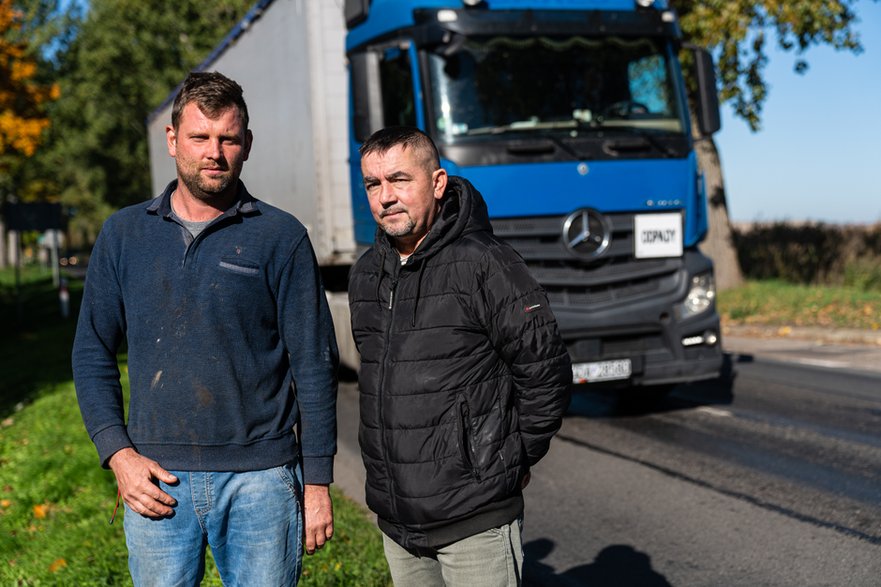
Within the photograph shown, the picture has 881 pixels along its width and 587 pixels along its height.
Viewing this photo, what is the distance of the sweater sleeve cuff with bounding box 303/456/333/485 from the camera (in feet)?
9.25

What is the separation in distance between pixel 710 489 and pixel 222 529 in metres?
4.41

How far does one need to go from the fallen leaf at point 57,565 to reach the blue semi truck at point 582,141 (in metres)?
3.82

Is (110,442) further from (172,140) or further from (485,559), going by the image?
(485,559)

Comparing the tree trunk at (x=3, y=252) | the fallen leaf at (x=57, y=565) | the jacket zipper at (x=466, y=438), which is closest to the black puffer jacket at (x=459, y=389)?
the jacket zipper at (x=466, y=438)

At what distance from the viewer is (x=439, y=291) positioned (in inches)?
115

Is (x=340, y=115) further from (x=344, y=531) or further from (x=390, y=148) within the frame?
(x=390, y=148)

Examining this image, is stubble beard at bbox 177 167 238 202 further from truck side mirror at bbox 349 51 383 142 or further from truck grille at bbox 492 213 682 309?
truck side mirror at bbox 349 51 383 142

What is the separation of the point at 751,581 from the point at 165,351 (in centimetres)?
324

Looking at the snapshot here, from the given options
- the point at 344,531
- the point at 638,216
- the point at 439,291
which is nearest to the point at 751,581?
the point at 344,531

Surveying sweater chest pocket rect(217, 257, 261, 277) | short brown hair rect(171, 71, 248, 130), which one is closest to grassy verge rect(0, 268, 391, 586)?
sweater chest pocket rect(217, 257, 261, 277)

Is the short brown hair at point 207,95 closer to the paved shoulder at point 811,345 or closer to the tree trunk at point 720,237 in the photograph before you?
the paved shoulder at point 811,345

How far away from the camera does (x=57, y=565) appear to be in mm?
5367

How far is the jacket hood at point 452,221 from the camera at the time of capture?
117 inches

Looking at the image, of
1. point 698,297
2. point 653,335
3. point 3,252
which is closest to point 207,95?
point 653,335
